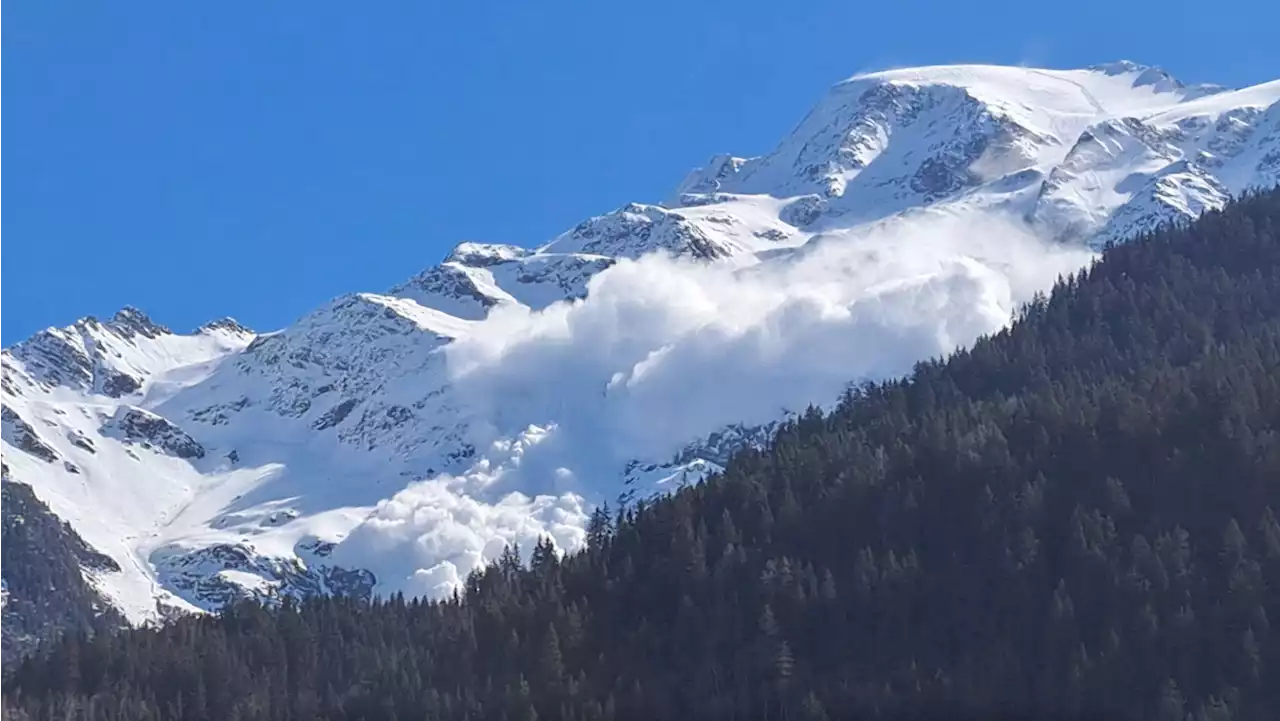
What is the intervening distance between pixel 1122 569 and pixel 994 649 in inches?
Result: 531

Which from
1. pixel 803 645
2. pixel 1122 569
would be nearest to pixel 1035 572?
pixel 1122 569

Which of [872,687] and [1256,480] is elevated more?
[1256,480]

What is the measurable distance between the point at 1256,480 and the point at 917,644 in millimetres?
35057

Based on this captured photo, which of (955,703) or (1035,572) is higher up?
(1035,572)

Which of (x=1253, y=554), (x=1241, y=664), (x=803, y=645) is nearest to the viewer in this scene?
(x=1241, y=664)

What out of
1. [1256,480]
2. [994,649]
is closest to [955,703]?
[994,649]

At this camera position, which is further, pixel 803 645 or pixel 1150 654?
pixel 803 645

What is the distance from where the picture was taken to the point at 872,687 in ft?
612

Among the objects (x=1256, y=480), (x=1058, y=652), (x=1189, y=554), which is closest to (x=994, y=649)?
(x=1058, y=652)

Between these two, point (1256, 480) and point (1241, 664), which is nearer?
point (1241, 664)

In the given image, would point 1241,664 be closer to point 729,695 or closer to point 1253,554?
point 1253,554

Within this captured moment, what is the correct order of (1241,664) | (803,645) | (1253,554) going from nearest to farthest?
(1241,664) < (1253,554) < (803,645)

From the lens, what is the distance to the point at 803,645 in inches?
7790

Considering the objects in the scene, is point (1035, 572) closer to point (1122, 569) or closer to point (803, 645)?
point (1122, 569)
